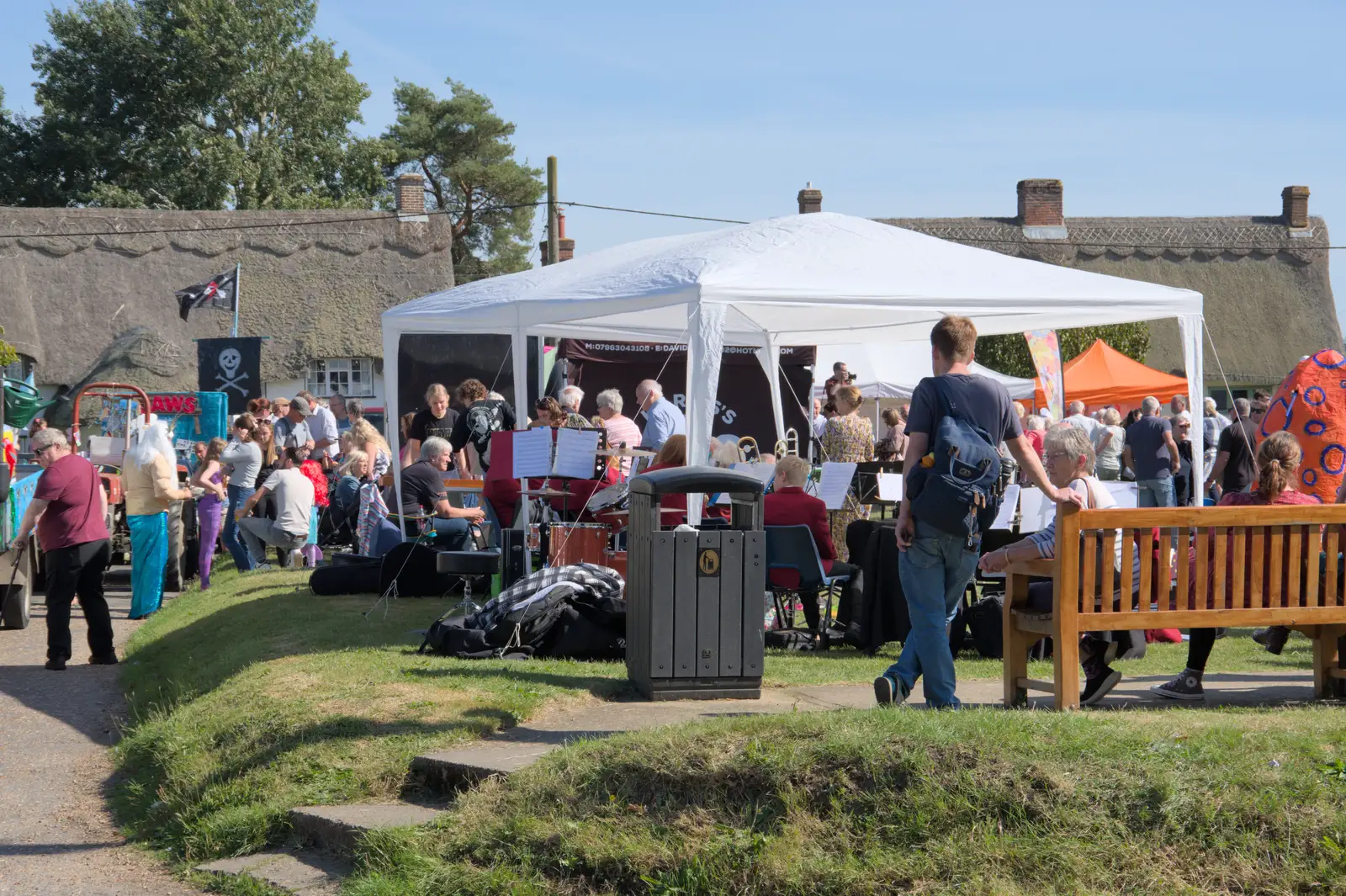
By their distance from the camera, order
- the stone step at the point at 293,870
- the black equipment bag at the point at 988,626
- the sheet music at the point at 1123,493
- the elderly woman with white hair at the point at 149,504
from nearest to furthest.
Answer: the stone step at the point at 293,870 < the black equipment bag at the point at 988,626 < the sheet music at the point at 1123,493 < the elderly woman with white hair at the point at 149,504

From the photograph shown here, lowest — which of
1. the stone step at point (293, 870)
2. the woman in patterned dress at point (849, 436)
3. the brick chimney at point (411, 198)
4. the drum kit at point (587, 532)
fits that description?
the stone step at point (293, 870)

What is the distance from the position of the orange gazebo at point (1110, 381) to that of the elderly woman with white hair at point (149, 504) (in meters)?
16.3

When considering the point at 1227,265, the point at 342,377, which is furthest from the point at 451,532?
the point at 1227,265

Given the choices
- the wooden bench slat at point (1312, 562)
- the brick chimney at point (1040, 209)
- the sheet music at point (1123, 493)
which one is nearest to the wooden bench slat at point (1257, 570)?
the wooden bench slat at point (1312, 562)

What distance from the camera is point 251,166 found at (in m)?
50.5

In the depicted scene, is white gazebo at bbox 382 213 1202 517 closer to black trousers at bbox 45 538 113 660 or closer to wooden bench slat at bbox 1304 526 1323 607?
black trousers at bbox 45 538 113 660

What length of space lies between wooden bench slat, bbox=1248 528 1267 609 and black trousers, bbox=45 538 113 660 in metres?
8.59

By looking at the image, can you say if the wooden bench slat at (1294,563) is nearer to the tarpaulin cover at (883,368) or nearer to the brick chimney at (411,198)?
the tarpaulin cover at (883,368)

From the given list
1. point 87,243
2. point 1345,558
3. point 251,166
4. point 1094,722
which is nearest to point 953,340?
point 1094,722

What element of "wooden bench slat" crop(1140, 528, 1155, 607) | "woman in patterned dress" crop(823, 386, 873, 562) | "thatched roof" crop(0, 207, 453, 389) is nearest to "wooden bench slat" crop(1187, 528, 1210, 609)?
"wooden bench slat" crop(1140, 528, 1155, 607)

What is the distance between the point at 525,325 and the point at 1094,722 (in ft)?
24.8

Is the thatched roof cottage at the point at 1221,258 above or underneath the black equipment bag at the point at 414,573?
above

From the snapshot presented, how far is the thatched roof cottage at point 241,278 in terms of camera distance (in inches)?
1521

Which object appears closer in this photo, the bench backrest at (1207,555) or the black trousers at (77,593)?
the bench backrest at (1207,555)
